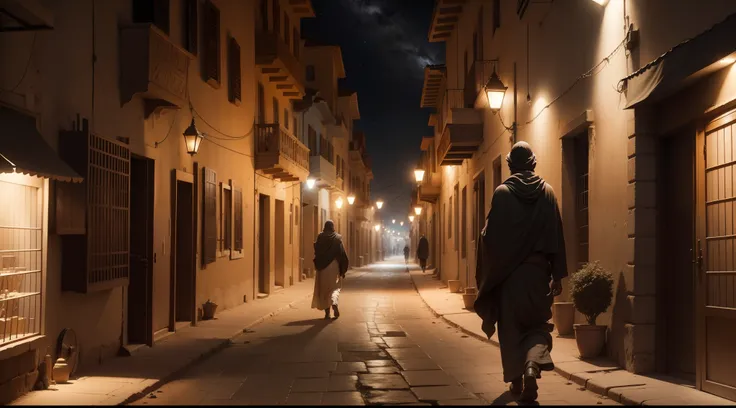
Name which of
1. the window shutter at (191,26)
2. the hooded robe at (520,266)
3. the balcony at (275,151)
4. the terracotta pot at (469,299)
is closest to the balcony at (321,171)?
the balcony at (275,151)

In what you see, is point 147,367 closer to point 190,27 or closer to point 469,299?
point 190,27

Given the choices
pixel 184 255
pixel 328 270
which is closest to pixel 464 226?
pixel 328 270

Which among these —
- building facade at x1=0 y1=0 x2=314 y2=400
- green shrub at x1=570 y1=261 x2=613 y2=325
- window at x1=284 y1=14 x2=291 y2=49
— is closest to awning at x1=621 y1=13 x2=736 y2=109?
green shrub at x1=570 y1=261 x2=613 y2=325

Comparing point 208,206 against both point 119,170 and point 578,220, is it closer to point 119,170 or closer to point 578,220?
point 119,170

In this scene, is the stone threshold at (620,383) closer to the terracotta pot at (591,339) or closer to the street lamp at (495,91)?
the terracotta pot at (591,339)

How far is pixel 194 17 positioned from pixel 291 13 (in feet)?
45.9

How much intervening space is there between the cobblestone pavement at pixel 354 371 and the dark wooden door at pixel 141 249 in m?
1.37

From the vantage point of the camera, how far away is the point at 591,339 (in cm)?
930

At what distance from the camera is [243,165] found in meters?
19.8

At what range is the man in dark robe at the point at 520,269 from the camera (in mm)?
7070

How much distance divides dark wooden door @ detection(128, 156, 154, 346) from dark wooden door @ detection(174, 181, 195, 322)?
104 inches

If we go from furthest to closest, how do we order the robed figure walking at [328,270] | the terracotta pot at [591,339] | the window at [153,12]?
the robed figure walking at [328,270]
the window at [153,12]
the terracotta pot at [591,339]

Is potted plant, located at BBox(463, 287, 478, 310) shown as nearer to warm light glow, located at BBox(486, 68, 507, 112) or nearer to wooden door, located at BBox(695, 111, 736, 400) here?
warm light glow, located at BBox(486, 68, 507, 112)

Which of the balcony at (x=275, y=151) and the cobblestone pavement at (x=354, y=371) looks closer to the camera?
the cobblestone pavement at (x=354, y=371)
